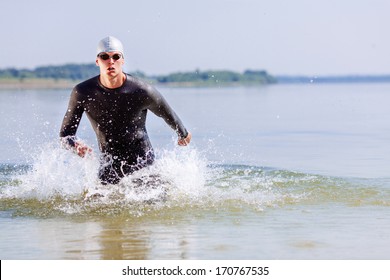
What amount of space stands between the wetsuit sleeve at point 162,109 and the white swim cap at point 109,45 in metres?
0.56

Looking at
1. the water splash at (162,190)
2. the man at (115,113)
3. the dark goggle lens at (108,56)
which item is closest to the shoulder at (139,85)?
the man at (115,113)

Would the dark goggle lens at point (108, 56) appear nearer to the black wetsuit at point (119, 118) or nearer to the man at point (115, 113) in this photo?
the man at point (115, 113)

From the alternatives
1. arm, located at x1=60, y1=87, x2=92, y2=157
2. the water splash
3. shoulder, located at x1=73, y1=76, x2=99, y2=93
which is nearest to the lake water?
the water splash

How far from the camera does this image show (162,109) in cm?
1007

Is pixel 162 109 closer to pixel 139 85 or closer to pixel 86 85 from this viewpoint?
pixel 139 85

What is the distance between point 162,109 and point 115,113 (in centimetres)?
50

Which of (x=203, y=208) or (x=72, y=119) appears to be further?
(x=203, y=208)

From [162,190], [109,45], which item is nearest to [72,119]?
[109,45]

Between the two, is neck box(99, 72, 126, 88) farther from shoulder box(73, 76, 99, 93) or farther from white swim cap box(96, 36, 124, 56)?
white swim cap box(96, 36, 124, 56)

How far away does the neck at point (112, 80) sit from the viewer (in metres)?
9.78

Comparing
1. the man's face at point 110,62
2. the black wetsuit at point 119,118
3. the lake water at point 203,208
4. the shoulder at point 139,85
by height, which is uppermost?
the man's face at point 110,62

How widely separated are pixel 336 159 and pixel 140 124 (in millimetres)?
6715

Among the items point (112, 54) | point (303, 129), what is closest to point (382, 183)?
point (112, 54)
